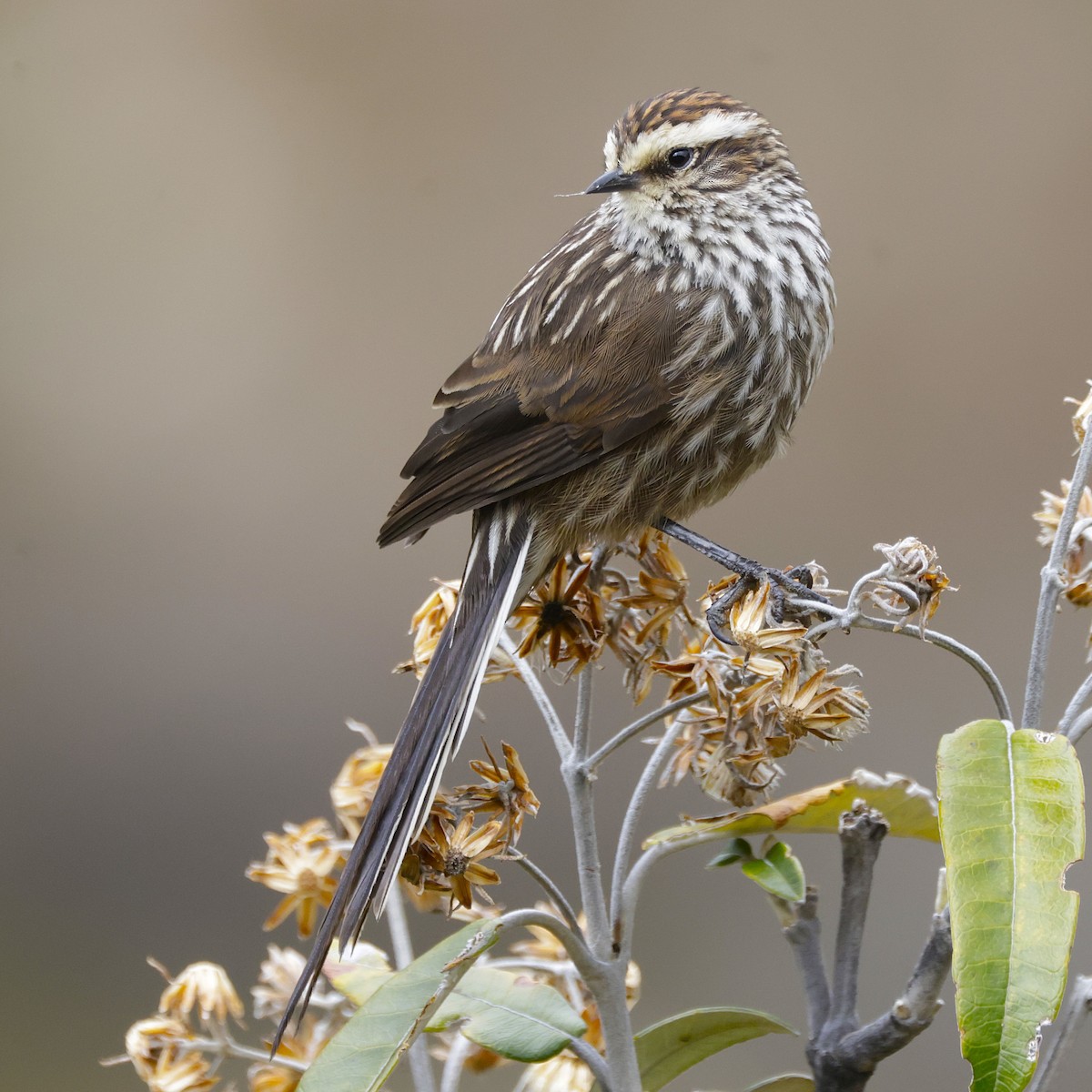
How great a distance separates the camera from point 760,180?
3.05 meters

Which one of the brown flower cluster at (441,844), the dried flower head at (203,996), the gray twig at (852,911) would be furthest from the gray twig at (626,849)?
the dried flower head at (203,996)

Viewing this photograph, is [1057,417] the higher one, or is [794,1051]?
[1057,417]

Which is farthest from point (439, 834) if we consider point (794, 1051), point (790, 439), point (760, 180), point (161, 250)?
point (161, 250)

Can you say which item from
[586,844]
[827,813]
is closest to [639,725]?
[586,844]

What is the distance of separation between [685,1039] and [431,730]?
55cm

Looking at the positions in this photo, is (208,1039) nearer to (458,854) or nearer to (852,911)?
(458,854)

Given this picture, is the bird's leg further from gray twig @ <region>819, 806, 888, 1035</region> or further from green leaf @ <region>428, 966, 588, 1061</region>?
green leaf @ <region>428, 966, 588, 1061</region>

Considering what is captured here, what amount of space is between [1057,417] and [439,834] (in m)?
5.28

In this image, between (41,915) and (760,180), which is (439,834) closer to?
(760,180)

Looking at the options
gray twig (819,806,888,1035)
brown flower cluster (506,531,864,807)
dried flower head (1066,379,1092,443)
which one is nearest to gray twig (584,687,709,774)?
brown flower cluster (506,531,864,807)

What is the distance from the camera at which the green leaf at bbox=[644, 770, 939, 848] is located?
5.13 ft

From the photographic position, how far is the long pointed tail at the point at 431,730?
1611 millimetres

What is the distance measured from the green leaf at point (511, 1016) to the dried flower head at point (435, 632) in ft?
1.58

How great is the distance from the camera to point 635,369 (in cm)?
264
